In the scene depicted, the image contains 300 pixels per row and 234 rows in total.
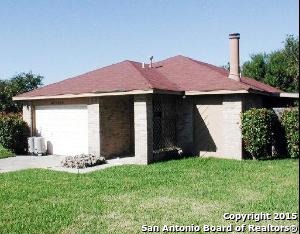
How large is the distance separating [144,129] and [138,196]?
557cm

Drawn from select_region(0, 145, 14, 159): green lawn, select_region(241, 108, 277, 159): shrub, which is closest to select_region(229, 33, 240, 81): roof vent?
select_region(241, 108, 277, 159): shrub

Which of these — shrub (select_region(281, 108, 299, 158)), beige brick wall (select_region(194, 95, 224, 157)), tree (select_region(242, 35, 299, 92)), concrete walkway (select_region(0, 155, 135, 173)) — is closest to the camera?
concrete walkway (select_region(0, 155, 135, 173))

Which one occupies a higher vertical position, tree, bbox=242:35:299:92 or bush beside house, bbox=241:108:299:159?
tree, bbox=242:35:299:92

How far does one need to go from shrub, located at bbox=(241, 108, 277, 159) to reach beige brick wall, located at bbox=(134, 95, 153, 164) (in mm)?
3452

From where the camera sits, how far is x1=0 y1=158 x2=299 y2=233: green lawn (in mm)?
7098

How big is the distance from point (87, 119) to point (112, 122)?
1.11 meters

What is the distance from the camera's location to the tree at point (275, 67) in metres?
36.2

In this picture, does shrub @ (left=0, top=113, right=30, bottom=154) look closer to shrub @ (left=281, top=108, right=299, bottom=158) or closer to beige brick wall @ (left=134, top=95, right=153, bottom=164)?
beige brick wall @ (left=134, top=95, right=153, bottom=164)

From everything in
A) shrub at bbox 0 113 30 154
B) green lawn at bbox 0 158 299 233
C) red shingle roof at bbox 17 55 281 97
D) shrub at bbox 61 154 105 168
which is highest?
red shingle roof at bbox 17 55 281 97

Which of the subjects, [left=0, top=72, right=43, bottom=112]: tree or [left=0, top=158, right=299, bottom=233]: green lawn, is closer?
[left=0, top=158, right=299, bottom=233]: green lawn

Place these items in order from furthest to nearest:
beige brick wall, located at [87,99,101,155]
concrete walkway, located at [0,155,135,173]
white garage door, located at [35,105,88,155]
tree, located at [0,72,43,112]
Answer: tree, located at [0,72,43,112] < white garage door, located at [35,105,88,155] < beige brick wall, located at [87,99,101,155] < concrete walkway, located at [0,155,135,173]

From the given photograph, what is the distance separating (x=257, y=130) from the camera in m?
14.2

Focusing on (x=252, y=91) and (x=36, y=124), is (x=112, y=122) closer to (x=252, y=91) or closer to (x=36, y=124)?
(x=36, y=124)

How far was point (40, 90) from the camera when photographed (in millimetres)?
19203
